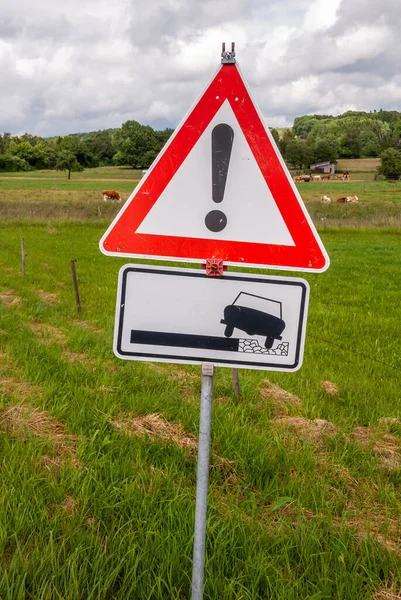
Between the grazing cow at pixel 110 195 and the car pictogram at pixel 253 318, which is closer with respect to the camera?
the car pictogram at pixel 253 318

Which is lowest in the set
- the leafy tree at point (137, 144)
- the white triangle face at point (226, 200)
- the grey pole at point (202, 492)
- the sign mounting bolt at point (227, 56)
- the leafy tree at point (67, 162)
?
the grey pole at point (202, 492)

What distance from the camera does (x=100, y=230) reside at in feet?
84.5

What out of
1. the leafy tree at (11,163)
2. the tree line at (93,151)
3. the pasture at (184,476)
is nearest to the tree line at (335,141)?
the tree line at (93,151)

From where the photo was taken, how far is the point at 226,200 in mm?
1797

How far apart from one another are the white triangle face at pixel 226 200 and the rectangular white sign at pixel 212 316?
0.18m

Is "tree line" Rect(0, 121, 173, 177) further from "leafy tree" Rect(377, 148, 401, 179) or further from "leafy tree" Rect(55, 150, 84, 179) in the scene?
"leafy tree" Rect(377, 148, 401, 179)

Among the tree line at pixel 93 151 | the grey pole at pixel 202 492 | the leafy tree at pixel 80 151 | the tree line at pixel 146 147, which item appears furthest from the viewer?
the leafy tree at pixel 80 151

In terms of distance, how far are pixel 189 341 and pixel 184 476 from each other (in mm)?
1528

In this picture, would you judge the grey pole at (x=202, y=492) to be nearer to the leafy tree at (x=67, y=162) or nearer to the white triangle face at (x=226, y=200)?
the white triangle face at (x=226, y=200)

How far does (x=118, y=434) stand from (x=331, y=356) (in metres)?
3.83

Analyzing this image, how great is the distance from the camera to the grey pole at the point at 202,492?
67.6 inches

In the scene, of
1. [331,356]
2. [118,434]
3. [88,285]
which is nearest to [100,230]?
[88,285]

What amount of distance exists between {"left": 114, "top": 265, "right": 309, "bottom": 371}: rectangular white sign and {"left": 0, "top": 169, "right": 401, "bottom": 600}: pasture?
1.05m

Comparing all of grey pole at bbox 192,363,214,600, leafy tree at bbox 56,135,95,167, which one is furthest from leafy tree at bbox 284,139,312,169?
grey pole at bbox 192,363,214,600
